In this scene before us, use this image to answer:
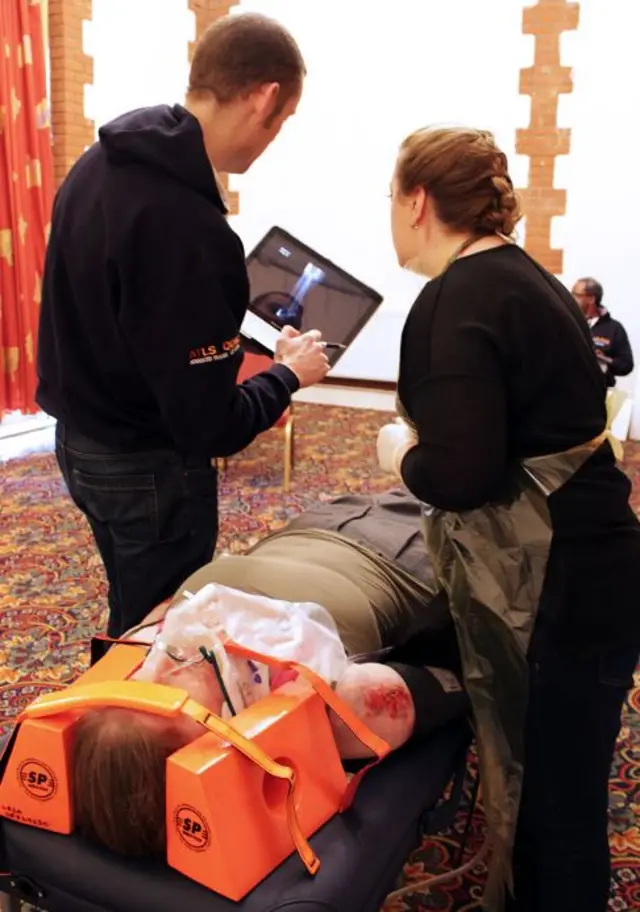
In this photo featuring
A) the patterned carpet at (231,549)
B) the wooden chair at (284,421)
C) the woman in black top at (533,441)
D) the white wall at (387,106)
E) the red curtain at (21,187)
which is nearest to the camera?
the woman in black top at (533,441)

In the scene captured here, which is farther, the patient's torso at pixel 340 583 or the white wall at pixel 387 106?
the white wall at pixel 387 106

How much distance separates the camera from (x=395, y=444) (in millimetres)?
1284

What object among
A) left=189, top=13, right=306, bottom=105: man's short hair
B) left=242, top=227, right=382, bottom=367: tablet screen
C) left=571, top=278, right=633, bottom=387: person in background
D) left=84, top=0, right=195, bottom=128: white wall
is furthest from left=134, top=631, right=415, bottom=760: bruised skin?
left=84, top=0, right=195, bottom=128: white wall

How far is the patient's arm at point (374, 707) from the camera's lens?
3.90 ft

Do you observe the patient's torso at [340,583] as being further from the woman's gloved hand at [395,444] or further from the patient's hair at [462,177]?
the patient's hair at [462,177]

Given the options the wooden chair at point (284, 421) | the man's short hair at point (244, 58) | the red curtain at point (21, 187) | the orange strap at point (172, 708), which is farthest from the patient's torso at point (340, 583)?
the red curtain at point (21, 187)

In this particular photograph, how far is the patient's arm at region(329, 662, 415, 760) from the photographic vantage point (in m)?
1.19

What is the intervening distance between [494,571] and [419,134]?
0.60 m

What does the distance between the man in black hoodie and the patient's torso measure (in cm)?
12

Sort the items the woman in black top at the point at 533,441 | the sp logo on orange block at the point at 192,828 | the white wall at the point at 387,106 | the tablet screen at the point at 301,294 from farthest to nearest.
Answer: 1. the white wall at the point at 387,106
2. the tablet screen at the point at 301,294
3. the woman in black top at the point at 533,441
4. the sp logo on orange block at the point at 192,828

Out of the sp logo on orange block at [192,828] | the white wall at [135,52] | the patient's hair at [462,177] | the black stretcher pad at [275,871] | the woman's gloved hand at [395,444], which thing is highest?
the white wall at [135,52]

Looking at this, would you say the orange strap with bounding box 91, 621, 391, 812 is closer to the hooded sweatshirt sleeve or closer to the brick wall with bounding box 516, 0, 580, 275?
the hooded sweatshirt sleeve

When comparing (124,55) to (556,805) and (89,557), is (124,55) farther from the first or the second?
(556,805)

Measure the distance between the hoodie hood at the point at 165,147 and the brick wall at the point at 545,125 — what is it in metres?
4.53
